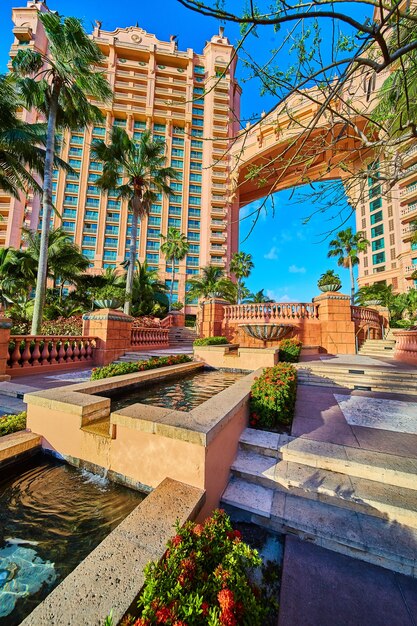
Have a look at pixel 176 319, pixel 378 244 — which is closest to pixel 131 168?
pixel 176 319

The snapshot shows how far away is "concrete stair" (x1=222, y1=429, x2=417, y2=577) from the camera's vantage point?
203cm

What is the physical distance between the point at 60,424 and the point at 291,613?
319cm

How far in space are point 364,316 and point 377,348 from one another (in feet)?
6.47

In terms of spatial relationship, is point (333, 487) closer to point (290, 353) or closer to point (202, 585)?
point (202, 585)

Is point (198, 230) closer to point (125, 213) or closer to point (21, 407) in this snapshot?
point (125, 213)

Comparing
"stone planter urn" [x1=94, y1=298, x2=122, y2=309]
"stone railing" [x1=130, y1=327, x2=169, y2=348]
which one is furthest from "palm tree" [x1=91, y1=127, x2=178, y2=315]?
"stone planter urn" [x1=94, y1=298, x2=122, y2=309]

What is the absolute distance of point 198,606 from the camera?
1205mm

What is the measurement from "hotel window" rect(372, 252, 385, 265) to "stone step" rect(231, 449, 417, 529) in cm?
4675

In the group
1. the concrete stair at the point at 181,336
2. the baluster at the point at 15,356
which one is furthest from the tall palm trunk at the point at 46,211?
the concrete stair at the point at 181,336

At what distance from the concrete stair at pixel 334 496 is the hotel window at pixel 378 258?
4641cm

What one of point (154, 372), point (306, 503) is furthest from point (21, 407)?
point (306, 503)

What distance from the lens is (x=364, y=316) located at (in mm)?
13531

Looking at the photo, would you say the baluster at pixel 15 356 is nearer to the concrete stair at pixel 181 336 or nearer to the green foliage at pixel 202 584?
the green foliage at pixel 202 584

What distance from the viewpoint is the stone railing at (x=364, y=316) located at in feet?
42.8
